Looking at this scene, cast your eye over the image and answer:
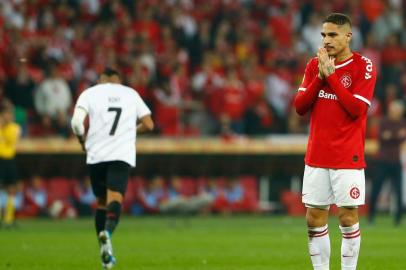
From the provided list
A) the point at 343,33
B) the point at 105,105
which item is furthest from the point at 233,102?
the point at 343,33

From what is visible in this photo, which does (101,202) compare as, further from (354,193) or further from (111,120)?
(354,193)

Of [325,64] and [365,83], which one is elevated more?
[325,64]

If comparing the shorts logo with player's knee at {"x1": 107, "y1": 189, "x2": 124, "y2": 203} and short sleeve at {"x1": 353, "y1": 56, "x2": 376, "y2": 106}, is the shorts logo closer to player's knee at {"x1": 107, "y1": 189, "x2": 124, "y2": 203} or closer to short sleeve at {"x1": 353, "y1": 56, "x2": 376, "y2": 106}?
short sleeve at {"x1": 353, "y1": 56, "x2": 376, "y2": 106}

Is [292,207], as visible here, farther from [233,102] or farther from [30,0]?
[30,0]

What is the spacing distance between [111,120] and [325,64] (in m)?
4.59

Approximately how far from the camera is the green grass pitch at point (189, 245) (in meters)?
14.9

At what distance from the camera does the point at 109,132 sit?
1494 centimetres

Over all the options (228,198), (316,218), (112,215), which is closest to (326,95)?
(316,218)

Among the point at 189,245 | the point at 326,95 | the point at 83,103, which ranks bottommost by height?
the point at 189,245

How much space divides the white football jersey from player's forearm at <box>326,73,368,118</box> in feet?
14.4

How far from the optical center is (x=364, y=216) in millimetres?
29047

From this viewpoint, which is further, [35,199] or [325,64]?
[35,199]

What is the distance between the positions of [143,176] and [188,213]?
8.07 feet

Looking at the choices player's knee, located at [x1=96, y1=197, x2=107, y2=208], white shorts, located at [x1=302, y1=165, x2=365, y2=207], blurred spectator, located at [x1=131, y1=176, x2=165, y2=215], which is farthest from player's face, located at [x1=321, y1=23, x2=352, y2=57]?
blurred spectator, located at [x1=131, y1=176, x2=165, y2=215]
